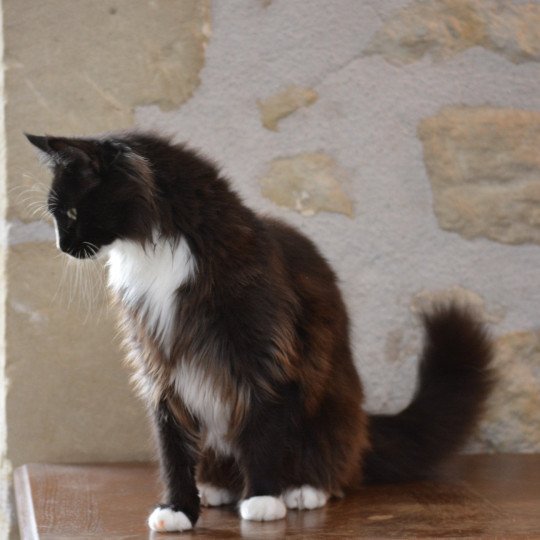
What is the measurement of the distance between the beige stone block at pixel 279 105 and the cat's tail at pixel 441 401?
19.7 inches

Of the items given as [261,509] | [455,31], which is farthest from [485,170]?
[261,509]

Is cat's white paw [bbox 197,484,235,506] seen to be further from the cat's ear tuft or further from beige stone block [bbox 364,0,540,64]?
beige stone block [bbox 364,0,540,64]

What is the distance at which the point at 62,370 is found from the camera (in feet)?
6.49

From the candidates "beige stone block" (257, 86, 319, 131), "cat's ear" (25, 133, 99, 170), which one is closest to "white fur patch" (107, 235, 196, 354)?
"cat's ear" (25, 133, 99, 170)

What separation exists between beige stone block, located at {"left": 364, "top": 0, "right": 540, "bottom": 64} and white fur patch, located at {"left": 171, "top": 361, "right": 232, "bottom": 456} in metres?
0.88

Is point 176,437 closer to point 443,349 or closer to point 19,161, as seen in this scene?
point 443,349

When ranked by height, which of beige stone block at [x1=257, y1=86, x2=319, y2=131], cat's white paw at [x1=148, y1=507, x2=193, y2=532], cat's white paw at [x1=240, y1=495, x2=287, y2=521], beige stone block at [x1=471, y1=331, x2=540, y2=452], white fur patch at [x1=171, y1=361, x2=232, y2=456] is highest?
beige stone block at [x1=257, y1=86, x2=319, y2=131]

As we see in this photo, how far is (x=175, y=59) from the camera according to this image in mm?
1997

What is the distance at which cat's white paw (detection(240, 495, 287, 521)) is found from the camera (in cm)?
146

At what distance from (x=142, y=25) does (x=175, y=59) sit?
0.09m

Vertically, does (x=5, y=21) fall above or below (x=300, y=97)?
above

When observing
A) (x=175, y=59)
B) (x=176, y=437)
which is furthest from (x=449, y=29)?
(x=176, y=437)

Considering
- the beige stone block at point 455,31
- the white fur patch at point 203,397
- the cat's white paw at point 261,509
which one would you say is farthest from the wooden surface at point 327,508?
the beige stone block at point 455,31

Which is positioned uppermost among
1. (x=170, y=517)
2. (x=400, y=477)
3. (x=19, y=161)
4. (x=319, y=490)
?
(x=19, y=161)
